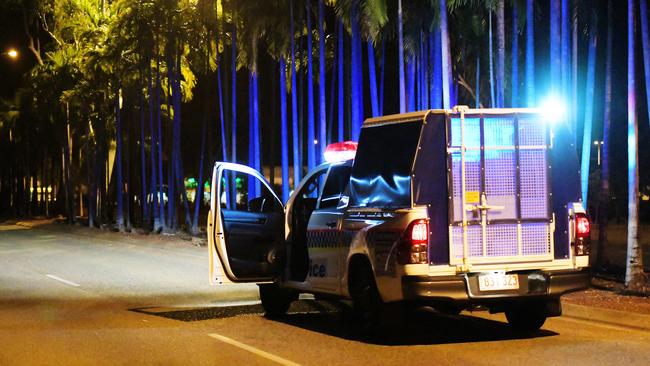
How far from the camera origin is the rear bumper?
9117 mm

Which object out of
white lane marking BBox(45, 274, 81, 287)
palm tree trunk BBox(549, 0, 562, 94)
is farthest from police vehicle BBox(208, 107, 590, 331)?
white lane marking BBox(45, 274, 81, 287)

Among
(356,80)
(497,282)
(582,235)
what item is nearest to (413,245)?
(497,282)

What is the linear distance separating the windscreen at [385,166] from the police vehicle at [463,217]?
1cm

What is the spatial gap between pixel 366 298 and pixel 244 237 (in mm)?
2641

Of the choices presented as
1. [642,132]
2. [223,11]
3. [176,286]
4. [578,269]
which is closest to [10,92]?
[223,11]

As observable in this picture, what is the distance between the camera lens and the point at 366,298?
9.86m

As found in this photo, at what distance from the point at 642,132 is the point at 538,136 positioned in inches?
964

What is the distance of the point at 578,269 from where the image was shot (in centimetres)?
980

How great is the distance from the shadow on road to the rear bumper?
0.76 metres

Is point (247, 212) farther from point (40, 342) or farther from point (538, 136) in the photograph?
point (538, 136)

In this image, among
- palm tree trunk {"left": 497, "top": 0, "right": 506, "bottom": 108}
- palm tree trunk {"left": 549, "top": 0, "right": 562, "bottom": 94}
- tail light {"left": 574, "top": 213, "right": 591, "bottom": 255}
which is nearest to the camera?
tail light {"left": 574, "top": 213, "right": 591, "bottom": 255}

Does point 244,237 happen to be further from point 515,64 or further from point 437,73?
point 437,73

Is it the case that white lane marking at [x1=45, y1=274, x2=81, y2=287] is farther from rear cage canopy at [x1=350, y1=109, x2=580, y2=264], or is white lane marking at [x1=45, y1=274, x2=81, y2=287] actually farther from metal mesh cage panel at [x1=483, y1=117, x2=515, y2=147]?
metal mesh cage panel at [x1=483, y1=117, x2=515, y2=147]

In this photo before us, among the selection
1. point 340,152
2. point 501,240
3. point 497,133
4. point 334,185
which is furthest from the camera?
point 340,152
